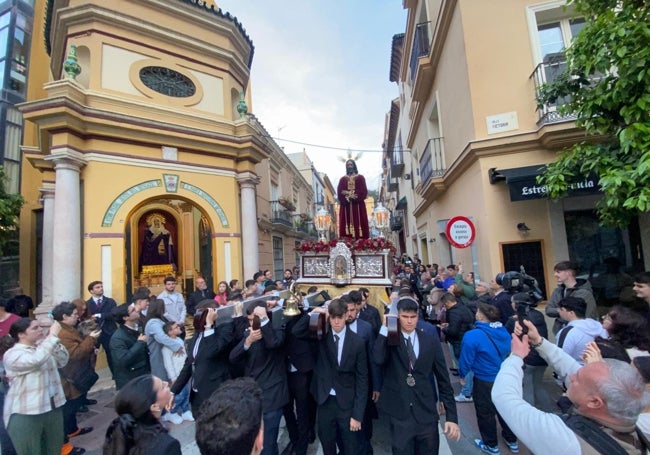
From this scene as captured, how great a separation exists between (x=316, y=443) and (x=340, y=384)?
55.4 inches

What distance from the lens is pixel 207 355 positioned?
11.0 ft

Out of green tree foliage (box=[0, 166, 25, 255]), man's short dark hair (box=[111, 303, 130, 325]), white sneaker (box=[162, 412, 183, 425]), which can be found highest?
green tree foliage (box=[0, 166, 25, 255])

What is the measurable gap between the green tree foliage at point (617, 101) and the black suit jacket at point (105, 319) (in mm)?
6921

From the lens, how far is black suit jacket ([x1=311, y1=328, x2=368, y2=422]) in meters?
3.09

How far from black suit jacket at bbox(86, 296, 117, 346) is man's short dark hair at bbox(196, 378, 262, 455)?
4.41 m

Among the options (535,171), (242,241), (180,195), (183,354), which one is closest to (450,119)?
(535,171)

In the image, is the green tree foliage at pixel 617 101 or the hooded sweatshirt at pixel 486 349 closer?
the green tree foliage at pixel 617 101

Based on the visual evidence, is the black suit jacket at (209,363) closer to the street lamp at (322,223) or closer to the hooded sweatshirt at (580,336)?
the hooded sweatshirt at (580,336)

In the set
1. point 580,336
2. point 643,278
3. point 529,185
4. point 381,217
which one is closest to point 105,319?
point 381,217

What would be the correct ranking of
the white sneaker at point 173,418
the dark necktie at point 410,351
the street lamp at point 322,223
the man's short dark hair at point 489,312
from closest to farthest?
the dark necktie at point 410,351 < the man's short dark hair at point 489,312 < the white sneaker at point 173,418 < the street lamp at point 322,223

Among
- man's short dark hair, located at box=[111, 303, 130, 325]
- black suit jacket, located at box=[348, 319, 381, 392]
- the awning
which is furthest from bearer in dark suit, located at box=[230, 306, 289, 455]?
the awning

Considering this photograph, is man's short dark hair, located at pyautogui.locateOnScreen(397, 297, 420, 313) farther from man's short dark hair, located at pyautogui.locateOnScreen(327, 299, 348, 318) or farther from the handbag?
the handbag

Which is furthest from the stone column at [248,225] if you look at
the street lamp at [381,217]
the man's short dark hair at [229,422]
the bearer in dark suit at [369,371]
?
the man's short dark hair at [229,422]

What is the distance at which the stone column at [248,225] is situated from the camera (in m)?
9.71
